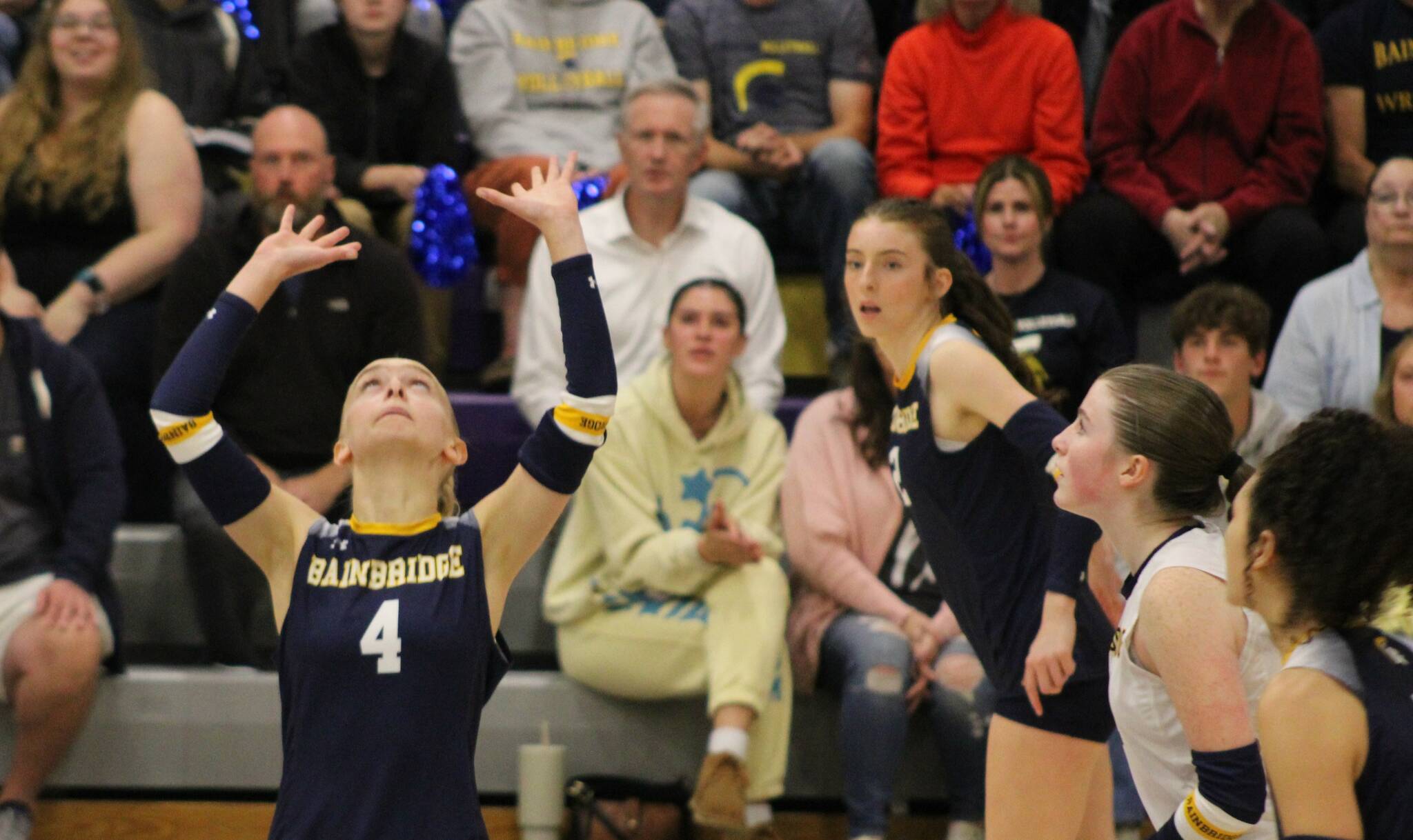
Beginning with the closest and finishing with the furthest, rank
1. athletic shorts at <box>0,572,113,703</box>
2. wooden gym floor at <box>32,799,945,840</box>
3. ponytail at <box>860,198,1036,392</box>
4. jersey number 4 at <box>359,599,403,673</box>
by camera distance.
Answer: jersey number 4 at <box>359,599,403,673</box>, ponytail at <box>860,198,1036,392</box>, athletic shorts at <box>0,572,113,703</box>, wooden gym floor at <box>32,799,945,840</box>

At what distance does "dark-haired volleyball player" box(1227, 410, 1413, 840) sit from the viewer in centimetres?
194

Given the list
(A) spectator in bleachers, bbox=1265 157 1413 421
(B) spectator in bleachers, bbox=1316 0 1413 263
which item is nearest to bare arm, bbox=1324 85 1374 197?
(B) spectator in bleachers, bbox=1316 0 1413 263

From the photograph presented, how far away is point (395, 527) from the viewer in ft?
8.87

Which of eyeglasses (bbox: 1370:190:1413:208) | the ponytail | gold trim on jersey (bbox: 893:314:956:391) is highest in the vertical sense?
eyeglasses (bbox: 1370:190:1413:208)

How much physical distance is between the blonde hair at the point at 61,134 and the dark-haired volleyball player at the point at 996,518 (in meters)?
2.87

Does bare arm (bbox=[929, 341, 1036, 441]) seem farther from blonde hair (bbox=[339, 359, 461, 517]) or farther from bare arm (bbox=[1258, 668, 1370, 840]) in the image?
bare arm (bbox=[1258, 668, 1370, 840])

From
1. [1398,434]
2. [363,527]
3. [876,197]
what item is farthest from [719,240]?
[1398,434]

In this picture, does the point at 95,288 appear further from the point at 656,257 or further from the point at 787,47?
the point at 787,47

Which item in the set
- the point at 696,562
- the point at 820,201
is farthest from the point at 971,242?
the point at 696,562

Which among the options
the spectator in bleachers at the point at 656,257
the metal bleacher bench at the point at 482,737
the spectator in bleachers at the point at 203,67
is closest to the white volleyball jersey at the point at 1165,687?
the metal bleacher bench at the point at 482,737

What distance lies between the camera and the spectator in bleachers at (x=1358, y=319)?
16.3 ft

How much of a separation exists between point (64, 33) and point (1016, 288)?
3.16 meters

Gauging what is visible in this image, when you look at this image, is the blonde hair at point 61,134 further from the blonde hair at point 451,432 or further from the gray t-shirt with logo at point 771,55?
the blonde hair at point 451,432

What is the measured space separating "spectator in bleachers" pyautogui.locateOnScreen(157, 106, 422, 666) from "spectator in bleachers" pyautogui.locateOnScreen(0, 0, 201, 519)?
12.6 inches
